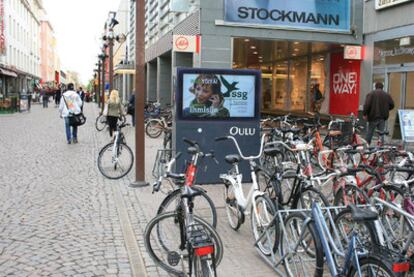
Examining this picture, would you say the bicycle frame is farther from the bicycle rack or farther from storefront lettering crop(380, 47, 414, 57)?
storefront lettering crop(380, 47, 414, 57)

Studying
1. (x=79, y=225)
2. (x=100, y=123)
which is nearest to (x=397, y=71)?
(x=100, y=123)

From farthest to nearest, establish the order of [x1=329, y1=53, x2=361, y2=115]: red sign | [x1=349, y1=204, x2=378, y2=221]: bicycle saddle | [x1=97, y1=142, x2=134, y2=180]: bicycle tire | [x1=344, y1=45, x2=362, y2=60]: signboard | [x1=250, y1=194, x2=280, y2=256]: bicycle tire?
[x1=329, y1=53, x2=361, y2=115]: red sign, [x1=344, y1=45, x2=362, y2=60]: signboard, [x1=97, y1=142, x2=134, y2=180]: bicycle tire, [x1=250, y1=194, x2=280, y2=256]: bicycle tire, [x1=349, y1=204, x2=378, y2=221]: bicycle saddle

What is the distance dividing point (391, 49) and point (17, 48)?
4991 centimetres

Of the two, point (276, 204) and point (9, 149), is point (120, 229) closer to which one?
point (276, 204)

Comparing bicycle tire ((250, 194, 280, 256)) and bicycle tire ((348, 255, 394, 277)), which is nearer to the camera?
bicycle tire ((348, 255, 394, 277))

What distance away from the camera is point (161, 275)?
14.1ft

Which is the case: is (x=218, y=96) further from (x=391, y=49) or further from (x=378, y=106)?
(x=391, y=49)

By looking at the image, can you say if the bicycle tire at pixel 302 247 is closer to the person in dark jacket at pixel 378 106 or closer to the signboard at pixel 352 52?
the person in dark jacket at pixel 378 106

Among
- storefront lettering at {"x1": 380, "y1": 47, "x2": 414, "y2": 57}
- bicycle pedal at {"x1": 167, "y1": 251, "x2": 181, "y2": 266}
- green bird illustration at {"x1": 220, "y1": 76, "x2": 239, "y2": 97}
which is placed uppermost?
storefront lettering at {"x1": 380, "y1": 47, "x2": 414, "y2": 57}

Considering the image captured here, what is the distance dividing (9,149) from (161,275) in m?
9.61

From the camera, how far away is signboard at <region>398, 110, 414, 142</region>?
9.67 m

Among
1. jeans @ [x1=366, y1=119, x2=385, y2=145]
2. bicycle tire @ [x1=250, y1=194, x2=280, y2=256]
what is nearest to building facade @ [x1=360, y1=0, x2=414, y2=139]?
jeans @ [x1=366, y1=119, x2=385, y2=145]

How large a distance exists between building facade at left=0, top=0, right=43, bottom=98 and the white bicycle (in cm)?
3753

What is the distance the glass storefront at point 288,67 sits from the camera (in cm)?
2144
